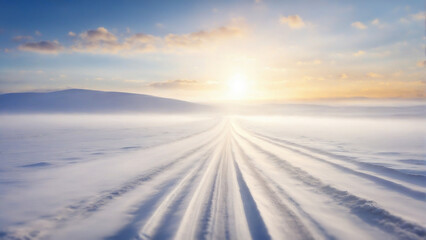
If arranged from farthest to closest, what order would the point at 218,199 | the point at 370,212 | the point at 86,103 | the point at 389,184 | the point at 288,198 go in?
the point at 86,103
the point at 389,184
the point at 288,198
the point at 218,199
the point at 370,212

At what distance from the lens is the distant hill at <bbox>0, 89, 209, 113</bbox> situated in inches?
4855

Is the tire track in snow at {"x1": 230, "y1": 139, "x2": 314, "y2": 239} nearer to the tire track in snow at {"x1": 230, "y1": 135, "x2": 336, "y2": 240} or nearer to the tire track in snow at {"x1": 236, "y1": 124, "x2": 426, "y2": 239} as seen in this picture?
the tire track in snow at {"x1": 230, "y1": 135, "x2": 336, "y2": 240}

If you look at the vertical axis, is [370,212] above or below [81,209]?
above

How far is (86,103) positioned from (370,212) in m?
150

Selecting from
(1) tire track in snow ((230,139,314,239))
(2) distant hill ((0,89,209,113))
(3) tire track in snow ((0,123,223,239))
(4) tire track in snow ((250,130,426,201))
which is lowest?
(3) tire track in snow ((0,123,223,239))

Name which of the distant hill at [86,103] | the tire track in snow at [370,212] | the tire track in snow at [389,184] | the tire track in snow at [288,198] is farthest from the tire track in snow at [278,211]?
the distant hill at [86,103]

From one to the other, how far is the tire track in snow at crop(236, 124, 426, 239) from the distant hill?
12043cm

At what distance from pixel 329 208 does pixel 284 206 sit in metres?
0.92

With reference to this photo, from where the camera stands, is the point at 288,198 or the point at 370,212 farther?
the point at 288,198

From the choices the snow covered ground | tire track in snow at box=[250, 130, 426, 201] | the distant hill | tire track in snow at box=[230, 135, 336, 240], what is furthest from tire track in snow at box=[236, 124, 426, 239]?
the distant hill

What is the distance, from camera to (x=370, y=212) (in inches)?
182

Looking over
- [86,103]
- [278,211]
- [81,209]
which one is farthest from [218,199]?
[86,103]

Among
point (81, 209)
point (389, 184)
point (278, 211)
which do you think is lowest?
point (81, 209)

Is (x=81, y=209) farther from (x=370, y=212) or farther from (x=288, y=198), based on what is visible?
(x=370, y=212)
